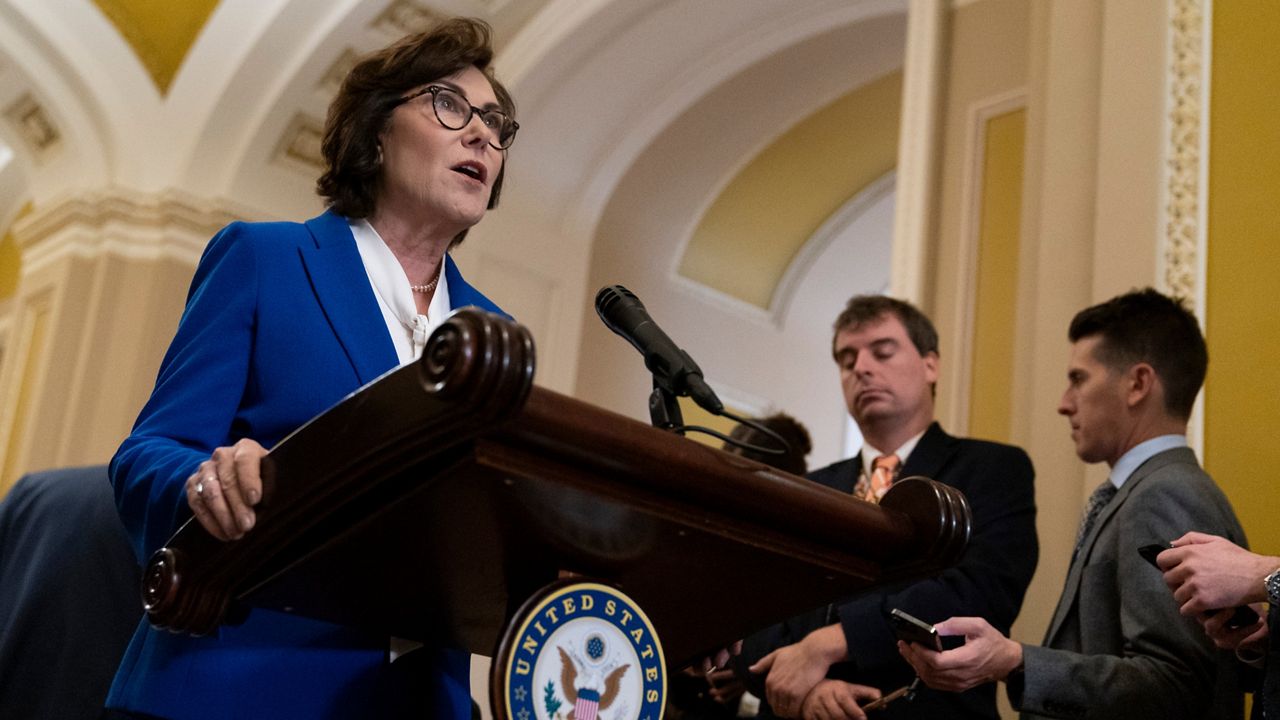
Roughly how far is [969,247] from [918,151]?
415 mm

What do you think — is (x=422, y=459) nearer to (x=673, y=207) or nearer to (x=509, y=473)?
(x=509, y=473)

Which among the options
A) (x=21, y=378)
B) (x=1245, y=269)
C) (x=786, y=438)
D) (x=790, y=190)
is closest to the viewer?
(x=1245, y=269)

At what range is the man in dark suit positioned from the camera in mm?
2654

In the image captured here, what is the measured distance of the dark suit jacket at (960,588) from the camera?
2.66 m

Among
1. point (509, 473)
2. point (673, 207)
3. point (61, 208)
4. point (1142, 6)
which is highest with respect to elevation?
point (673, 207)

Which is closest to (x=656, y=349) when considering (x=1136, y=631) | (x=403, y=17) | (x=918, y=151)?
(x=1136, y=631)

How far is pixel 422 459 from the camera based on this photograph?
42.6 inches

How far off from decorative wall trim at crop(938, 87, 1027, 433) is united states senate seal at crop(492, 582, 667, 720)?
319cm

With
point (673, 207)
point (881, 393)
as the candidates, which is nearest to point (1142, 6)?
point (881, 393)

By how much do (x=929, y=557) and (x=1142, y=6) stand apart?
2730 mm

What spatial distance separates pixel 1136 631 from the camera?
2.36 metres

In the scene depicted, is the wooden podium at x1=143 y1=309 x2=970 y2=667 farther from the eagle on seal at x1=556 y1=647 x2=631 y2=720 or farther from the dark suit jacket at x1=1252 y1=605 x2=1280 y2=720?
the dark suit jacket at x1=1252 y1=605 x2=1280 y2=720

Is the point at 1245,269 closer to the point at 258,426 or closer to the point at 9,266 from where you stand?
the point at 258,426

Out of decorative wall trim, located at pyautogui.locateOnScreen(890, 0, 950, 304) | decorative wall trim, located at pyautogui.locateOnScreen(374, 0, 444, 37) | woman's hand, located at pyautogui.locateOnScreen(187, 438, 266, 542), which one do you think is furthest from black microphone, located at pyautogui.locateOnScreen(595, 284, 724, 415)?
decorative wall trim, located at pyautogui.locateOnScreen(374, 0, 444, 37)
